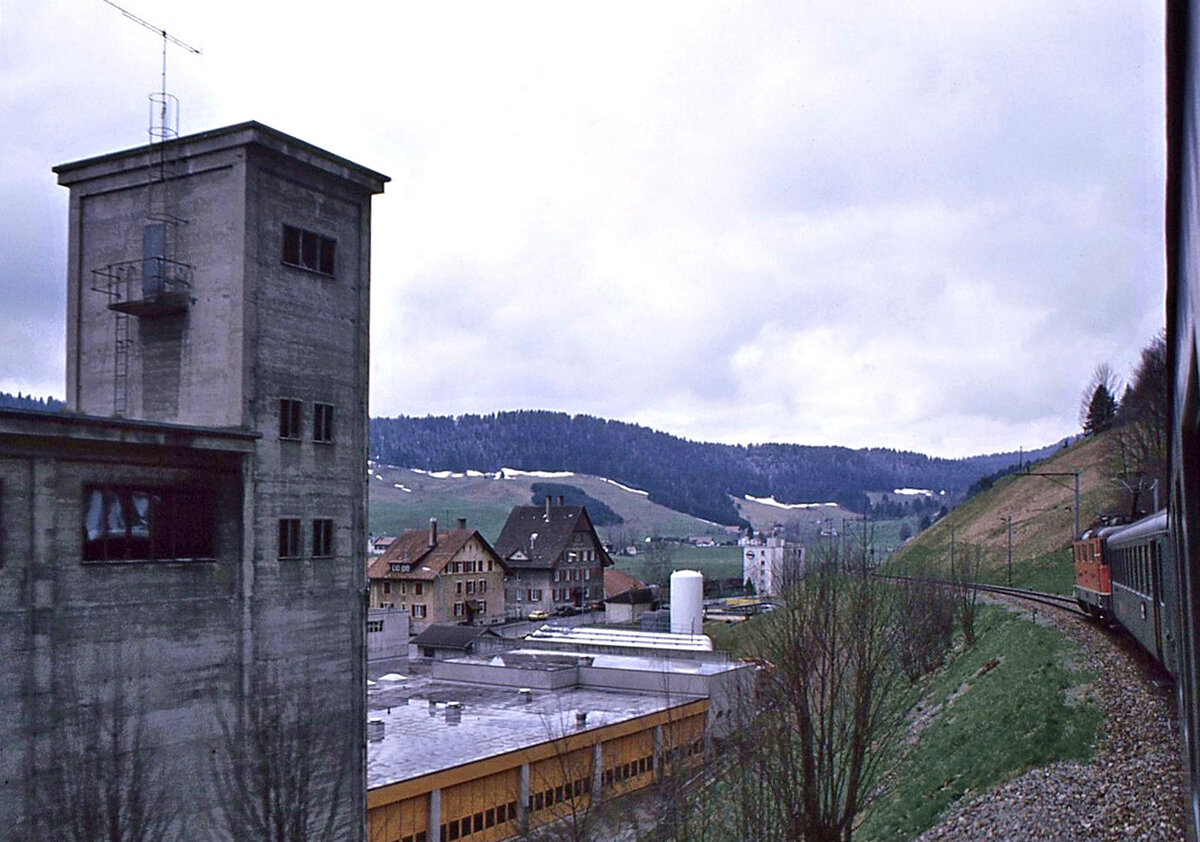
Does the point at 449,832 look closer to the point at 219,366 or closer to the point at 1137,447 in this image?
the point at 219,366

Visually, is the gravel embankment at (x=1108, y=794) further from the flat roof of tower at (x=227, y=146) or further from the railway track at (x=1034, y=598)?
the flat roof of tower at (x=227, y=146)

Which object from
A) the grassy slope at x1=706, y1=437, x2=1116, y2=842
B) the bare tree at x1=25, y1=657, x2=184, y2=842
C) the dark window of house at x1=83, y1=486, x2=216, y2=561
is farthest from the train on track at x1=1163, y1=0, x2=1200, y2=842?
the dark window of house at x1=83, y1=486, x2=216, y2=561

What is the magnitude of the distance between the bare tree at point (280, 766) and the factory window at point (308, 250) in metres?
10.5

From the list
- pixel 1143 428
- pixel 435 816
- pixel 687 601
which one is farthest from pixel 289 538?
pixel 1143 428

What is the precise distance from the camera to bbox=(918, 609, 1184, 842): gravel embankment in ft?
50.6

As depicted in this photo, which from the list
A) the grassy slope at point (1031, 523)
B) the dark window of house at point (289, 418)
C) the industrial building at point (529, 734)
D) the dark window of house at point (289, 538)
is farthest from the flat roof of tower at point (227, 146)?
the grassy slope at point (1031, 523)

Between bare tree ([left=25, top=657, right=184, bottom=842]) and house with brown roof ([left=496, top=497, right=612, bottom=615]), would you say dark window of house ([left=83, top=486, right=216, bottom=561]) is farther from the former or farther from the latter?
house with brown roof ([left=496, top=497, right=612, bottom=615])

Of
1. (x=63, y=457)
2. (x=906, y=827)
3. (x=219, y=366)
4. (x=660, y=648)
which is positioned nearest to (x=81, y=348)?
(x=219, y=366)

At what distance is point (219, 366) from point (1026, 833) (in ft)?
65.5

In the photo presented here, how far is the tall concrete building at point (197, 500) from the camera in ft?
63.5

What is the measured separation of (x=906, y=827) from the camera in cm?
2108

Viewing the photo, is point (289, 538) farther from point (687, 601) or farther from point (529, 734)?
point (687, 601)

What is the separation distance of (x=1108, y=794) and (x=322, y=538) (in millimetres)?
18765

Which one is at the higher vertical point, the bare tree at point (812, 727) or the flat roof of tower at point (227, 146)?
the flat roof of tower at point (227, 146)
